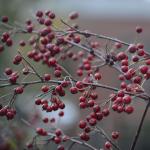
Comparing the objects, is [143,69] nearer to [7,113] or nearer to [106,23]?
[7,113]

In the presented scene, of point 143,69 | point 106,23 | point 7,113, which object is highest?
point 143,69

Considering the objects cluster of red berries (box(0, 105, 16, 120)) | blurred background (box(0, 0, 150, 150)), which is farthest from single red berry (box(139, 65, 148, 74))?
blurred background (box(0, 0, 150, 150))

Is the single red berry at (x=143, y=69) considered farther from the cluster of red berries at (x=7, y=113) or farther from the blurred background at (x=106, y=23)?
the blurred background at (x=106, y=23)

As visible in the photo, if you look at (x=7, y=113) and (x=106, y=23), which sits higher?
(x=7, y=113)

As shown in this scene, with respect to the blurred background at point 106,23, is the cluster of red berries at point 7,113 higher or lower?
higher

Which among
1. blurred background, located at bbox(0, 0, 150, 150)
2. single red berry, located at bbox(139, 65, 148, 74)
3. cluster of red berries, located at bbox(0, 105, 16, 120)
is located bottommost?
blurred background, located at bbox(0, 0, 150, 150)

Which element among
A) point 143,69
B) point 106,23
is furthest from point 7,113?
point 106,23

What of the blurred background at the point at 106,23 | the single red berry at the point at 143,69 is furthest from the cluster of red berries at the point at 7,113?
the blurred background at the point at 106,23

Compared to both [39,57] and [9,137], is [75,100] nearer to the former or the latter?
[39,57]

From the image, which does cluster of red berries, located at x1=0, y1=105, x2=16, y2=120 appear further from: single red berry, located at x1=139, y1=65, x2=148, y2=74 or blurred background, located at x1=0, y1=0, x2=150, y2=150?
blurred background, located at x1=0, y1=0, x2=150, y2=150

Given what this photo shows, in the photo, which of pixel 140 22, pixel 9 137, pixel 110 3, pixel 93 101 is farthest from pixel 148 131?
pixel 110 3

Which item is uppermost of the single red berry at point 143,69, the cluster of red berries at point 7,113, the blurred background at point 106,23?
the single red berry at point 143,69
